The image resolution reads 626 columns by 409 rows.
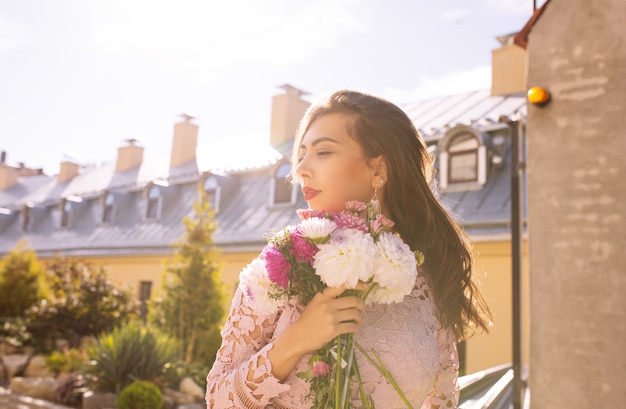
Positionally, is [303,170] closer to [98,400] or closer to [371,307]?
[371,307]

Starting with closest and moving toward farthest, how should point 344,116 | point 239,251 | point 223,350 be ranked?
point 223,350 < point 344,116 < point 239,251

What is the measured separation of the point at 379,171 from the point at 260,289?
696mm

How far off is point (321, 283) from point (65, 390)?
9681mm

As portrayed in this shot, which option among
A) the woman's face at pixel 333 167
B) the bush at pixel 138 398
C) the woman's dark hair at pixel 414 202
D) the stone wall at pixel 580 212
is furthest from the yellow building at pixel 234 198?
the woman's face at pixel 333 167

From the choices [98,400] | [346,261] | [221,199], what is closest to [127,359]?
[98,400]

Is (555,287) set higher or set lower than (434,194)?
lower

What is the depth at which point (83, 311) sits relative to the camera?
13109mm

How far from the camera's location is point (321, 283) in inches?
66.1

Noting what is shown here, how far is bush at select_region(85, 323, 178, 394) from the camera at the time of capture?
9297 mm

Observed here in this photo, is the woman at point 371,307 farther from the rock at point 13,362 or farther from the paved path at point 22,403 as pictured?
the rock at point 13,362

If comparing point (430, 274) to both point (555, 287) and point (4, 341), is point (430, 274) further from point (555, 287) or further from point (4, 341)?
point (4, 341)

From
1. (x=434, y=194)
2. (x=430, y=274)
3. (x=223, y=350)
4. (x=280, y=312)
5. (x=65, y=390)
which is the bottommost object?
(x=65, y=390)

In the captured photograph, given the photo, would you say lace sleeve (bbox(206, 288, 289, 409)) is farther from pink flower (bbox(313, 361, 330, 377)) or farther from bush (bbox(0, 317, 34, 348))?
bush (bbox(0, 317, 34, 348))

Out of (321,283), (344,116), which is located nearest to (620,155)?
(344,116)
